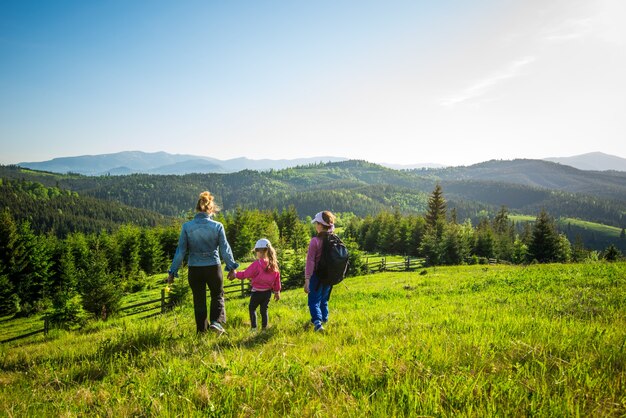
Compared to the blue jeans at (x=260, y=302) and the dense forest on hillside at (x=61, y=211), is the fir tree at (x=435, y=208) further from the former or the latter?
the dense forest on hillside at (x=61, y=211)

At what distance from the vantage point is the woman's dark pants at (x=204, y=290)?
221 inches

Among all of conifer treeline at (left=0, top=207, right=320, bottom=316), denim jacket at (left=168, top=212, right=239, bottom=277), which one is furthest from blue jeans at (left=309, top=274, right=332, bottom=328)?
conifer treeline at (left=0, top=207, right=320, bottom=316)

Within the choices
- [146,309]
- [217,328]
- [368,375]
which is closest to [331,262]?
[217,328]

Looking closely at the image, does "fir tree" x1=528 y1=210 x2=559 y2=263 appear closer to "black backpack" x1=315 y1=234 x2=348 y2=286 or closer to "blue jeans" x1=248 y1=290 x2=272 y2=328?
"black backpack" x1=315 y1=234 x2=348 y2=286

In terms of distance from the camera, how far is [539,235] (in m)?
49.4

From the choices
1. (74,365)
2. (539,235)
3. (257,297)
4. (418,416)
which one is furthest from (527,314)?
(539,235)

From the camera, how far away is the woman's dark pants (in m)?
5.61

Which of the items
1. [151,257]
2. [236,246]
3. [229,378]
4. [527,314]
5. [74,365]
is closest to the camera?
[229,378]

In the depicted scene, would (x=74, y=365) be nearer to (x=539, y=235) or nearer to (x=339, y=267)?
(x=339, y=267)

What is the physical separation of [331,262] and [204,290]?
8.59 feet

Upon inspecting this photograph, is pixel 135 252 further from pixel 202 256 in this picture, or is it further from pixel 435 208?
pixel 435 208

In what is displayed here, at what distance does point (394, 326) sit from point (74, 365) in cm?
458

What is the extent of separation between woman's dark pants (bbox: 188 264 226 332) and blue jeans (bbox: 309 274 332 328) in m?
1.89

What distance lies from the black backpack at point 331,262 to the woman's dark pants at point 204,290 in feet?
6.69
